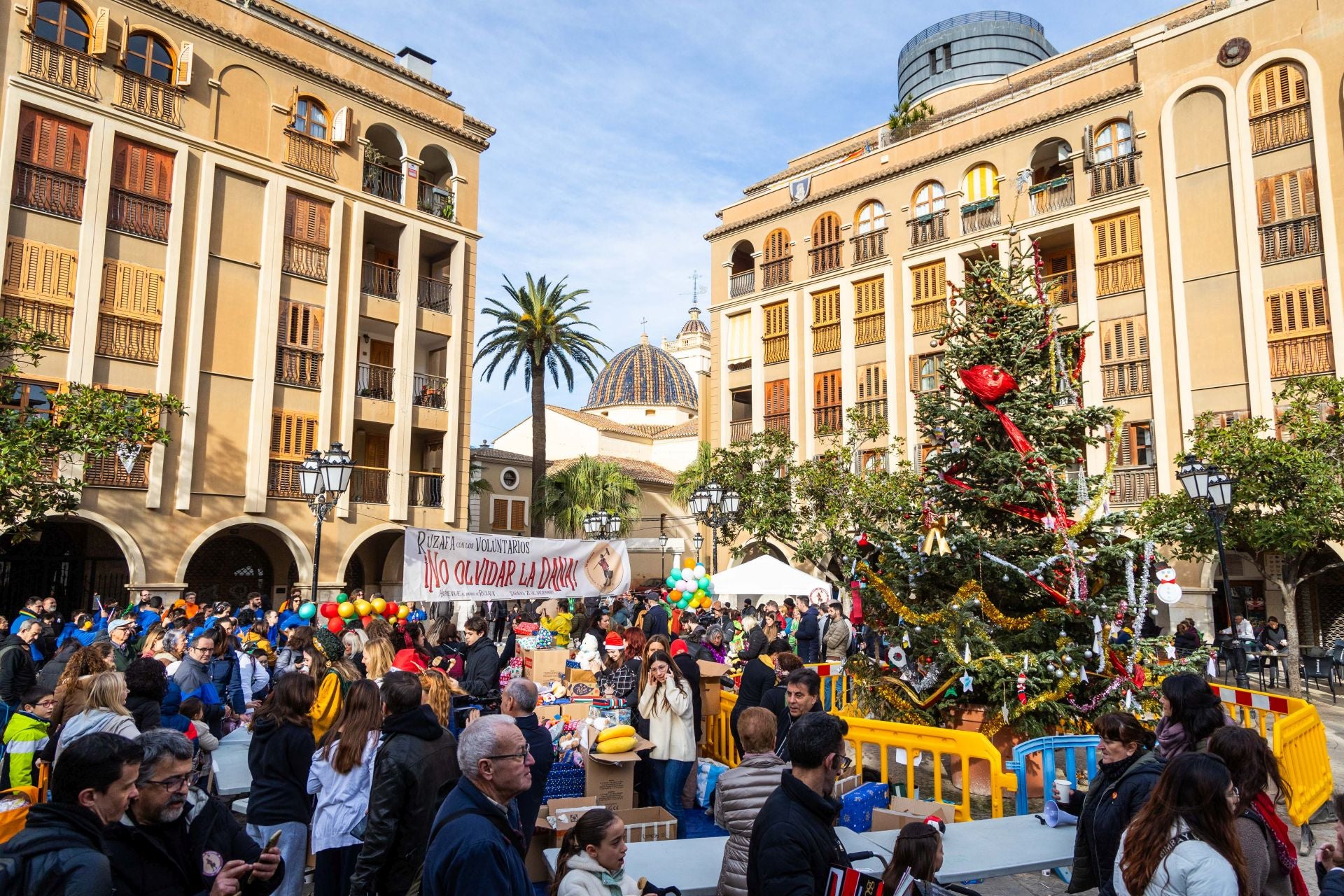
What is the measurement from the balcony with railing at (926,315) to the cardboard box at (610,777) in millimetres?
23556

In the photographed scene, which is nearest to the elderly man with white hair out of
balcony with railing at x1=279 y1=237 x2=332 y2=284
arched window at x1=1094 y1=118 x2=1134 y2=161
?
balcony with railing at x1=279 y1=237 x2=332 y2=284

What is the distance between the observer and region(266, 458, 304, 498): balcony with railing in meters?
22.8

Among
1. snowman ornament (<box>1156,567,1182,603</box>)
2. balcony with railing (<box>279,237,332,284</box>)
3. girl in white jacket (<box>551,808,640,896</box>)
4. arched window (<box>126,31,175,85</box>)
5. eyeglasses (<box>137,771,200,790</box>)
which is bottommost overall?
girl in white jacket (<box>551,808,640,896</box>)

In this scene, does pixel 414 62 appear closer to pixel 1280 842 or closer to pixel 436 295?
pixel 436 295

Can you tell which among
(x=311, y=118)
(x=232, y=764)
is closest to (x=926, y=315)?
(x=311, y=118)

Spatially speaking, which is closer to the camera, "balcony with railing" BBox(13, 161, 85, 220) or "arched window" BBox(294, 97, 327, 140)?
"balcony with railing" BBox(13, 161, 85, 220)

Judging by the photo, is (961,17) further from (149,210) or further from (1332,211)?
(149,210)

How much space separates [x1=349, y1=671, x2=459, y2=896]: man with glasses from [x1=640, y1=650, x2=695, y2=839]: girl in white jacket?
11.8 feet

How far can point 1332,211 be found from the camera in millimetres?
22047

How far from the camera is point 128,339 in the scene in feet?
68.6

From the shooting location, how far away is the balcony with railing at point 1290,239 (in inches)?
886

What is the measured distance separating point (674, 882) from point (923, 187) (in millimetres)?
29149

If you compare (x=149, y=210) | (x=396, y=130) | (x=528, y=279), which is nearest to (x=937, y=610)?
(x=149, y=210)

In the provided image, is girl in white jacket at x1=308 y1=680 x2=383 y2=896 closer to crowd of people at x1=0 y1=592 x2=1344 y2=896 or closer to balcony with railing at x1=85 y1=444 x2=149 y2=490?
crowd of people at x1=0 y1=592 x2=1344 y2=896
